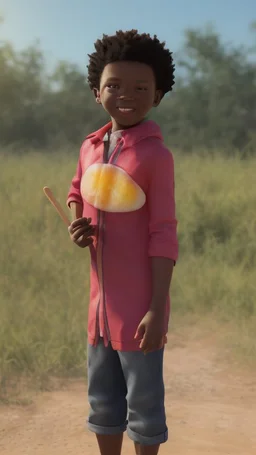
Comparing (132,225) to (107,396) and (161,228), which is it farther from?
(107,396)

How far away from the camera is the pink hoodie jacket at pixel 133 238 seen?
1.82m

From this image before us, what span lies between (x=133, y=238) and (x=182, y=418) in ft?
4.79

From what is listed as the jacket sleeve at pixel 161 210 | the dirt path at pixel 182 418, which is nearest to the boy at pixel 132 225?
the jacket sleeve at pixel 161 210

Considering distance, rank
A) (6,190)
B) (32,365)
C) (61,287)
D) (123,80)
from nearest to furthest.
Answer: (123,80) < (32,365) < (61,287) < (6,190)

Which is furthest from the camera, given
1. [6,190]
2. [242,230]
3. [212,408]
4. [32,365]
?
[6,190]

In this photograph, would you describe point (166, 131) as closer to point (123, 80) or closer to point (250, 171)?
point (250, 171)

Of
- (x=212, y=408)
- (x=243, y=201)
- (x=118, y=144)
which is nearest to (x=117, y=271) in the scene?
(x=118, y=144)

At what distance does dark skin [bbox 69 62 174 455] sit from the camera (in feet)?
5.98

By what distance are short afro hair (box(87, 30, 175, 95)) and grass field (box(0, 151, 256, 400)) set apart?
2051 millimetres

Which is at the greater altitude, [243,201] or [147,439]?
[243,201]

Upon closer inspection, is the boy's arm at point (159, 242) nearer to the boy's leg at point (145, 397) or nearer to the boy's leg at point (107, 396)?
the boy's leg at point (145, 397)

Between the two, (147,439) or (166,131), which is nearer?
(147,439)

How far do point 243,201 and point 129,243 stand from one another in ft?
16.8

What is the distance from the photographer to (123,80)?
1825 millimetres
